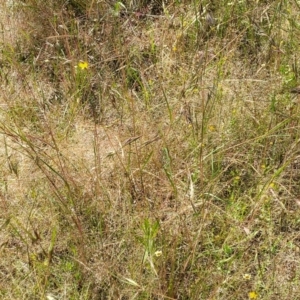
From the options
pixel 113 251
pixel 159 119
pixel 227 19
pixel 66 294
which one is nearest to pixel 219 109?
pixel 159 119

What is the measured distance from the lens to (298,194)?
1.92 metres

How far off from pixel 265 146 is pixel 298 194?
0.71ft

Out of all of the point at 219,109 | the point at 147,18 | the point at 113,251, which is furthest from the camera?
the point at 147,18

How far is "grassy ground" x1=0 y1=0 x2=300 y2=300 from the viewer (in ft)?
5.47

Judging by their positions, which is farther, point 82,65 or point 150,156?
point 82,65

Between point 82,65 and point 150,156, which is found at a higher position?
point 82,65

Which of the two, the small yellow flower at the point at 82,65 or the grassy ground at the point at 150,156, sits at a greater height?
the small yellow flower at the point at 82,65

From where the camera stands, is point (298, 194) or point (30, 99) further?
point (30, 99)

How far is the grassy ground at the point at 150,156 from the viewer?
65.6 inches

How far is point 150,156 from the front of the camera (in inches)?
73.6

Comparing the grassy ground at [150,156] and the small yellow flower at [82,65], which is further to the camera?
the small yellow flower at [82,65]

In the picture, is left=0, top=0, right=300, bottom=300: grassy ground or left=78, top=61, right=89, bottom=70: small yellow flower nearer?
left=0, top=0, right=300, bottom=300: grassy ground

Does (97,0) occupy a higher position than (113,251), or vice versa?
(97,0)

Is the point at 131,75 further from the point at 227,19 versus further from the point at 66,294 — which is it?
the point at 66,294
